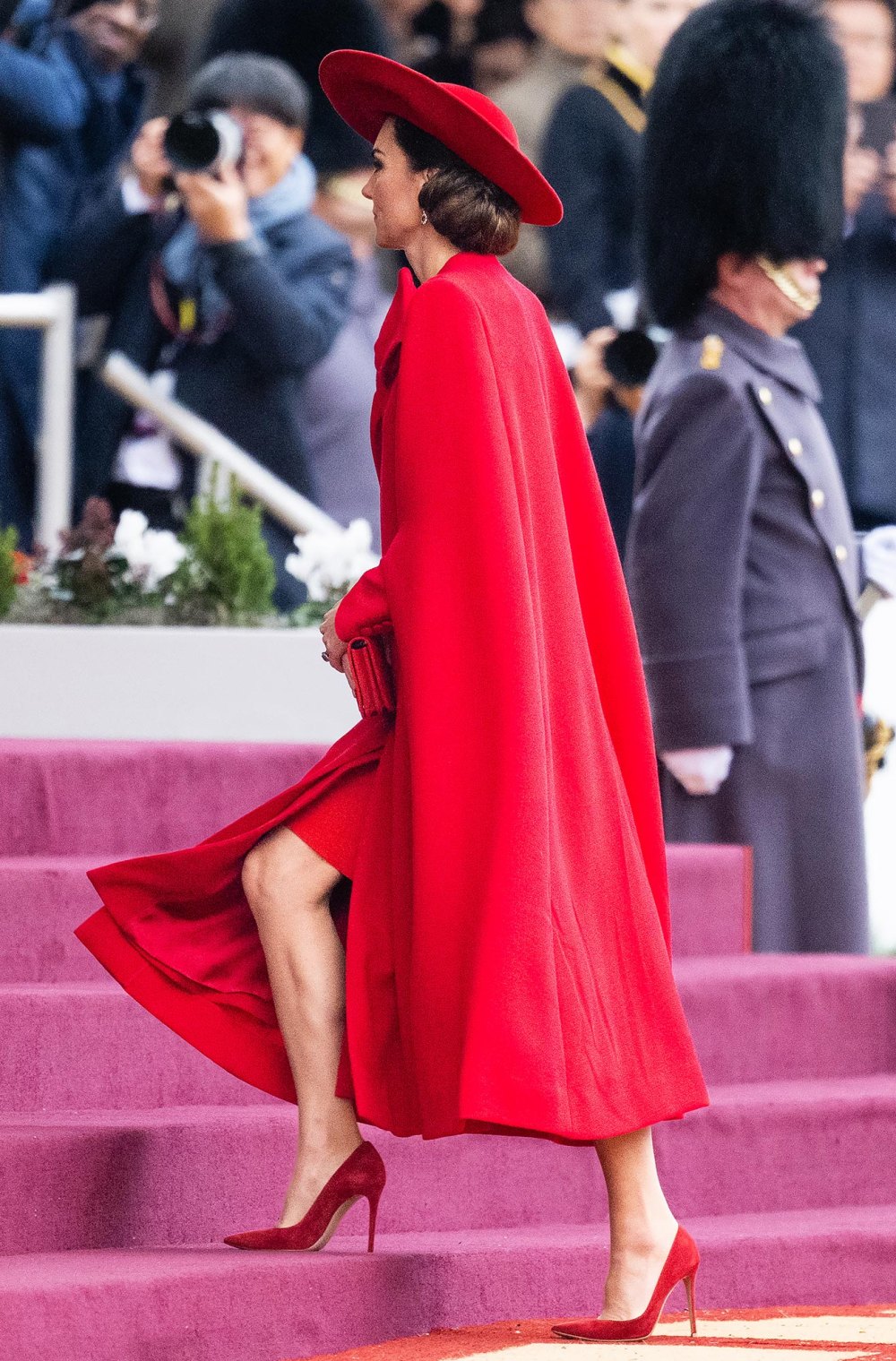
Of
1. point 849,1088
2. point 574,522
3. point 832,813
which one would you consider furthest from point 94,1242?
point 832,813

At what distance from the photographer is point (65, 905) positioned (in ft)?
13.6

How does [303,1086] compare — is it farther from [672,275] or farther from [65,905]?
[672,275]

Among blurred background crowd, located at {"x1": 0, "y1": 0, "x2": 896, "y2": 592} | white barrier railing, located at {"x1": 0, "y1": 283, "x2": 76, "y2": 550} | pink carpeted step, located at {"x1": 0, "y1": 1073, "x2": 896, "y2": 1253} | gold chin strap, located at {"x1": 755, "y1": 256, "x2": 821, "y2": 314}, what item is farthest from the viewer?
blurred background crowd, located at {"x1": 0, "y1": 0, "x2": 896, "y2": 592}

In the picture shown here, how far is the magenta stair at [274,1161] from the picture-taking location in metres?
3.01

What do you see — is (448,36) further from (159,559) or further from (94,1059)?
(94,1059)

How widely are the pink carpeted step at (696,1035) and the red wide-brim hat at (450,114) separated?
1.51 meters

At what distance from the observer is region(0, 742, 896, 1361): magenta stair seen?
3012mm

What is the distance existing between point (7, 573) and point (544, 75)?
2288mm

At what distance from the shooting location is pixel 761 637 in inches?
219

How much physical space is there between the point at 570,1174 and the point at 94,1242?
2.96 ft

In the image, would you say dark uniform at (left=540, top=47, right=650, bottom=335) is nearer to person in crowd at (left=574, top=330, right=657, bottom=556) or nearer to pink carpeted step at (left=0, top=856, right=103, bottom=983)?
person in crowd at (left=574, top=330, right=657, bottom=556)

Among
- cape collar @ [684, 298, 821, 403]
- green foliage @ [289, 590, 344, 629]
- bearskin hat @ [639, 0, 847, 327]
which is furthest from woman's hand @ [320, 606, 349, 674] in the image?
bearskin hat @ [639, 0, 847, 327]

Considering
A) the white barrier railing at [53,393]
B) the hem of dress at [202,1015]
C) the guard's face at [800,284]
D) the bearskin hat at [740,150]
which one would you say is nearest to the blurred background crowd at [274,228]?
the white barrier railing at [53,393]

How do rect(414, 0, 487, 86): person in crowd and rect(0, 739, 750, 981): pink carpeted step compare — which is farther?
rect(414, 0, 487, 86): person in crowd
